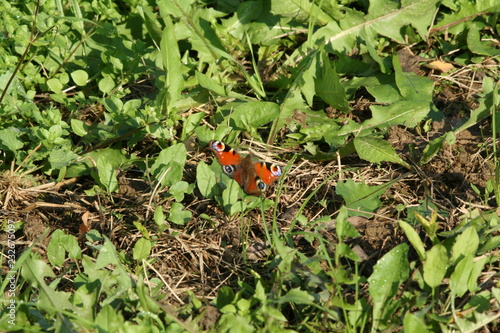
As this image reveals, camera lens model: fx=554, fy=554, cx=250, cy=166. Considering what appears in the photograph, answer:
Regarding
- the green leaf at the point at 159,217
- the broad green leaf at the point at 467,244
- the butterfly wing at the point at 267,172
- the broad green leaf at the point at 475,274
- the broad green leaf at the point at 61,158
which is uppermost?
the broad green leaf at the point at 61,158

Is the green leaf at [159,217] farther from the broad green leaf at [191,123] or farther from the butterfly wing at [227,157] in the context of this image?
the broad green leaf at [191,123]

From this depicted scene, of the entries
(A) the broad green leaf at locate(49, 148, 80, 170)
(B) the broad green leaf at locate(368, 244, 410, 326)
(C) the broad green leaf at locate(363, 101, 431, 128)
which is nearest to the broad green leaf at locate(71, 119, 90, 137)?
(A) the broad green leaf at locate(49, 148, 80, 170)

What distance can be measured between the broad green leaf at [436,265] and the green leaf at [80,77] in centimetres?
263

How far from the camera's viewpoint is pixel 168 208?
10.9ft

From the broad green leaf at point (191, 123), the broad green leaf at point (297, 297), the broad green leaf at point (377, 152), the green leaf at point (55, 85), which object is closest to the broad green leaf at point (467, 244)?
the broad green leaf at point (297, 297)

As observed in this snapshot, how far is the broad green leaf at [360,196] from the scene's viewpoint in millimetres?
3258

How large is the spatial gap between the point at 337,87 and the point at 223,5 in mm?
1423

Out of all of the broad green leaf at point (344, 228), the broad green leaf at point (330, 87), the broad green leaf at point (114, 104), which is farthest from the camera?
the broad green leaf at point (330, 87)

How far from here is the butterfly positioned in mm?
3299

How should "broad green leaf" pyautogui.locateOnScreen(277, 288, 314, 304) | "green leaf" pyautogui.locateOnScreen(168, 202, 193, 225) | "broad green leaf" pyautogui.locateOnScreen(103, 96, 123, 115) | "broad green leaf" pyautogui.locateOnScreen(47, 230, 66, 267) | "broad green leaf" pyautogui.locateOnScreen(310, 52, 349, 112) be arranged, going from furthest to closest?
"broad green leaf" pyautogui.locateOnScreen(310, 52, 349, 112) < "broad green leaf" pyautogui.locateOnScreen(103, 96, 123, 115) < "green leaf" pyautogui.locateOnScreen(168, 202, 193, 225) < "broad green leaf" pyautogui.locateOnScreen(47, 230, 66, 267) < "broad green leaf" pyautogui.locateOnScreen(277, 288, 314, 304)

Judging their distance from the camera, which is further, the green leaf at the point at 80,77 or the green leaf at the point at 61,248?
the green leaf at the point at 80,77

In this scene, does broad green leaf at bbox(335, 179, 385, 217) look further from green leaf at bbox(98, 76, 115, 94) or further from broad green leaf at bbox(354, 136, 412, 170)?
green leaf at bbox(98, 76, 115, 94)

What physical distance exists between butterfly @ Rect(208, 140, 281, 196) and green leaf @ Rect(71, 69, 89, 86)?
1151 millimetres

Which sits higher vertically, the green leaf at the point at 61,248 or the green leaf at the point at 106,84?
the green leaf at the point at 106,84
